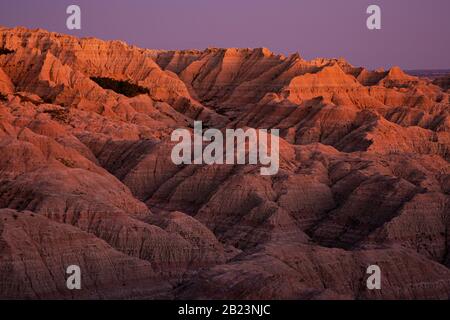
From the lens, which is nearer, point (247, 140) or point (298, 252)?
point (298, 252)

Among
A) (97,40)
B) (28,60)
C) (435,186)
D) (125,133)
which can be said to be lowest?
(435,186)

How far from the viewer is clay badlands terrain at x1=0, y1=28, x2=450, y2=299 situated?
5059 centimetres

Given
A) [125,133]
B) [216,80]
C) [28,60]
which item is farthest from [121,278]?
[216,80]

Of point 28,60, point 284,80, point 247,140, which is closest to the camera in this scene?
point 247,140

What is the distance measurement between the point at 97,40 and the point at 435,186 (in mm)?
105900

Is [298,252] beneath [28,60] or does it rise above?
beneath

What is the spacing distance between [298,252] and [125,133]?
65.9 m

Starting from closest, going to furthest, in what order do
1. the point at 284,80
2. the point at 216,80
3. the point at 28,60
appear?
1. the point at 28,60
2. the point at 284,80
3. the point at 216,80

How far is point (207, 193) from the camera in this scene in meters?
83.8

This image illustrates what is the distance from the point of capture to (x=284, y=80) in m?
170

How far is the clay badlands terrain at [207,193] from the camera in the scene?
50594 millimetres
